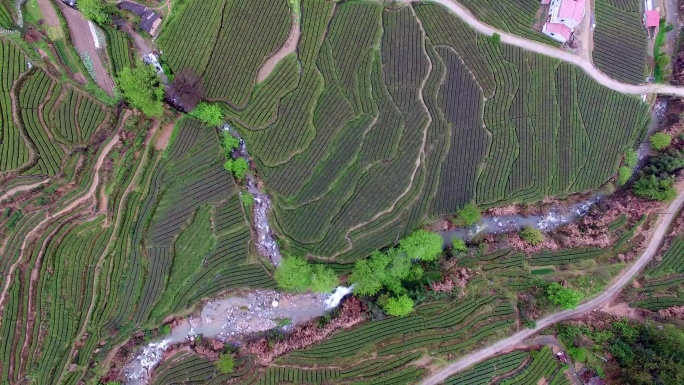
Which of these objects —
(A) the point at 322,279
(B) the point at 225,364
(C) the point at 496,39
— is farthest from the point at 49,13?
(C) the point at 496,39

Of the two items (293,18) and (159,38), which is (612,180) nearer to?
(293,18)

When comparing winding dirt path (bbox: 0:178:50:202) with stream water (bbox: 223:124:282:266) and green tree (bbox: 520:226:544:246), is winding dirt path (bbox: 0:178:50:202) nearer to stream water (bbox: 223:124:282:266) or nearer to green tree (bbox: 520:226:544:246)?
stream water (bbox: 223:124:282:266)

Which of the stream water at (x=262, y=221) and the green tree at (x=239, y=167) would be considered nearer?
the green tree at (x=239, y=167)

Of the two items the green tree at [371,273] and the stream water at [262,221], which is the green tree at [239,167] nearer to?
the stream water at [262,221]

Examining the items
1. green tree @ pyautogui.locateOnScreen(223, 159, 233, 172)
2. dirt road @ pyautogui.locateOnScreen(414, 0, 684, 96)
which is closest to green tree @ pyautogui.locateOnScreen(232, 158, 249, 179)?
green tree @ pyautogui.locateOnScreen(223, 159, 233, 172)

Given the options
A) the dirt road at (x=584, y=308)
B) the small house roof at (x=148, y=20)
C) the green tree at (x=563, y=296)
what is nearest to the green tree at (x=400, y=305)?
the dirt road at (x=584, y=308)

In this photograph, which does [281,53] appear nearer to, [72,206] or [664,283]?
[72,206]

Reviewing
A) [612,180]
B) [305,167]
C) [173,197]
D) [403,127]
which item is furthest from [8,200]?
[612,180]
